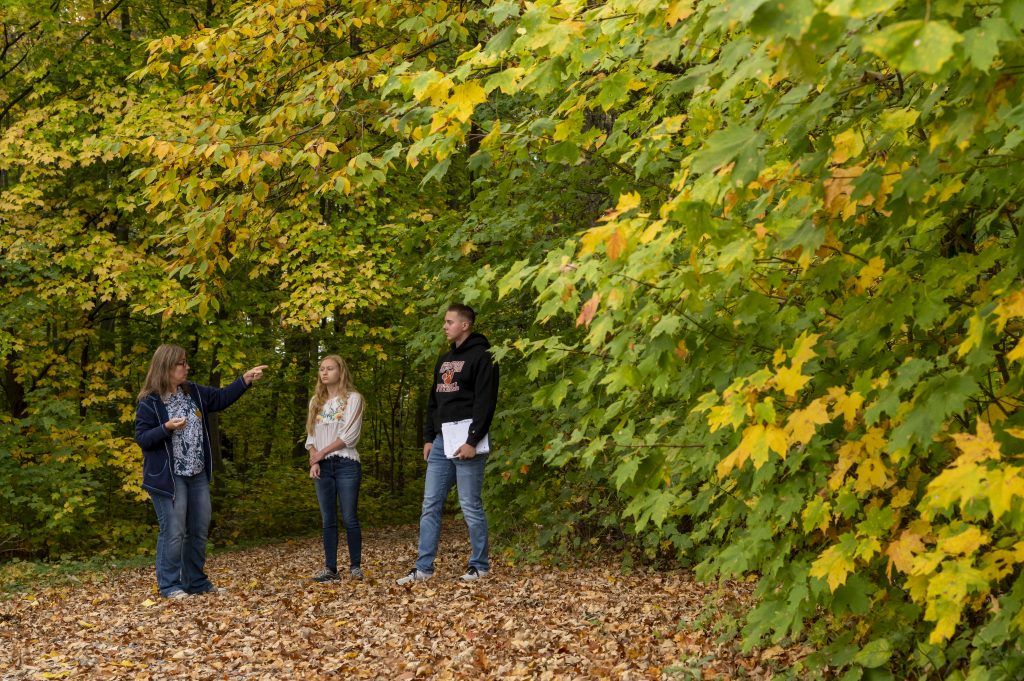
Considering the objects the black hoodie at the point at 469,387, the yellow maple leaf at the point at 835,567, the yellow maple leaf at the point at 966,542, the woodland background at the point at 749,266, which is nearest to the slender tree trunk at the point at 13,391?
the woodland background at the point at 749,266

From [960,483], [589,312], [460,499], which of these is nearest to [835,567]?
[960,483]

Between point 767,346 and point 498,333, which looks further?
point 498,333

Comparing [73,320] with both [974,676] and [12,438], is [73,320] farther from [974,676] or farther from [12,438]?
[974,676]

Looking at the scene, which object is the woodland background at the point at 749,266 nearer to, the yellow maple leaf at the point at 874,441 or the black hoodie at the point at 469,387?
the yellow maple leaf at the point at 874,441

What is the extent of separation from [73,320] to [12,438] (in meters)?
2.26

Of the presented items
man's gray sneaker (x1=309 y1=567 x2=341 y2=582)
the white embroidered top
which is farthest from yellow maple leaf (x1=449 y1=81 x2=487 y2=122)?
man's gray sneaker (x1=309 y1=567 x2=341 y2=582)

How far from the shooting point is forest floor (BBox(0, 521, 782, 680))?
508 centimetres

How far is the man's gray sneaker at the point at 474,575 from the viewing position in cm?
708

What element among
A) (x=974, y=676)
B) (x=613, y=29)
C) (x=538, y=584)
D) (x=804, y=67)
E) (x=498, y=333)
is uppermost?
(x=613, y=29)

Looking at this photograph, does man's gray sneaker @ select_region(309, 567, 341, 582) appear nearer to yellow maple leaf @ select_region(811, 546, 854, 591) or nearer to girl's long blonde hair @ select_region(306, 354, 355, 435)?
girl's long blonde hair @ select_region(306, 354, 355, 435)

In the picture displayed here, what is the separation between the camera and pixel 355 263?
11945 millimetres

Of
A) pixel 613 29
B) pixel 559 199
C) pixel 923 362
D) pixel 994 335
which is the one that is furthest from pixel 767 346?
pixel 559 199

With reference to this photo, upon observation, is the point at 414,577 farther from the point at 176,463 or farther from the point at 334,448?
the point at 176,463

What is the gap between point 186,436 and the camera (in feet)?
23.0
